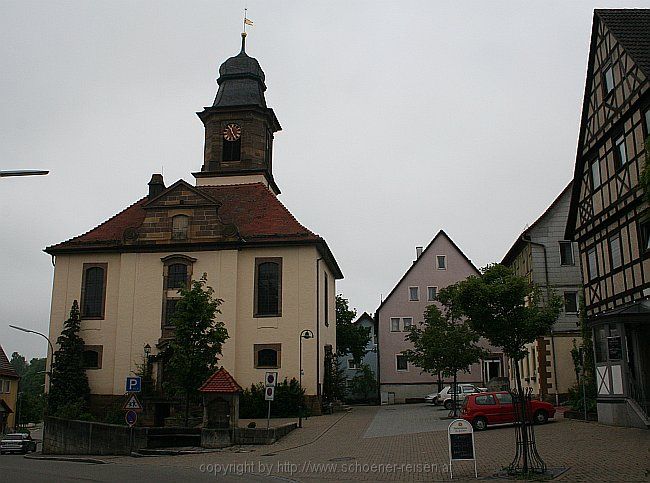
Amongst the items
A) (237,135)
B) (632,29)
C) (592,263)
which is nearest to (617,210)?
(592,263)

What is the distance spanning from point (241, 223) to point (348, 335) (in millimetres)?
21997

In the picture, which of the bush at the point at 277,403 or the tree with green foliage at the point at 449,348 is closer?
the tree with green foliage at the point at 449,348

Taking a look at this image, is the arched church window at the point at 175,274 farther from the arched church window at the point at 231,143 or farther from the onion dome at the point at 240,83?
the onion dome at the point at 240,83

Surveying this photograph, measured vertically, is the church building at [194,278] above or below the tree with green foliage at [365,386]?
above

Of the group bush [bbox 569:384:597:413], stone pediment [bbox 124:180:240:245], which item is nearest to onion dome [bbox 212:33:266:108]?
stone pediment [bbox 124:180:240:245]

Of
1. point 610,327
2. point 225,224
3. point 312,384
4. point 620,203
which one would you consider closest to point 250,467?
point 610,327

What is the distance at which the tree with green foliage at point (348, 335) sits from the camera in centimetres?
5944

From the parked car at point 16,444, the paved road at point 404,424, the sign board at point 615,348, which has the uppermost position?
the sign board at point 615,348

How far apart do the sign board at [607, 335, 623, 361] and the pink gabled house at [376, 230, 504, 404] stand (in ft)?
101

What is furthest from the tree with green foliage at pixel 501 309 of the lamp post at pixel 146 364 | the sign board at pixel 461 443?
the lamp post at pixel 146 364

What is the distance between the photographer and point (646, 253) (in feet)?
71.8

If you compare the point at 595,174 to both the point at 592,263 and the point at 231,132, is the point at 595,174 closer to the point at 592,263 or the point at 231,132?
the point at 592,263

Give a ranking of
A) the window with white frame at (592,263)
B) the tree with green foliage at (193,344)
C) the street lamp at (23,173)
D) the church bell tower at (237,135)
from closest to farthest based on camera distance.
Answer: the street lamp at (23,173) → the window with white frame at (592,263) → the tree with green foliage at (193,344) → the church bell tower at (237,135)

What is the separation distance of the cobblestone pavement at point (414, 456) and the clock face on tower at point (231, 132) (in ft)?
78.2
